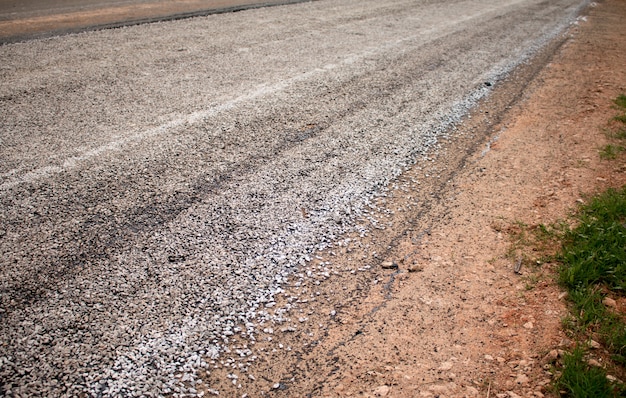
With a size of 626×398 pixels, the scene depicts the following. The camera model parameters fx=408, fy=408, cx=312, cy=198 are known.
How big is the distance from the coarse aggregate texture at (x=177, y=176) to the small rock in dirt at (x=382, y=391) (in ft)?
2.65

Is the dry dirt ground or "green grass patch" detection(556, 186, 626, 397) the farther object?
the dry dirt ground

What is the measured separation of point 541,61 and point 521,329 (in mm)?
7468

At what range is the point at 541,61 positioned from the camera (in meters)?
8.27

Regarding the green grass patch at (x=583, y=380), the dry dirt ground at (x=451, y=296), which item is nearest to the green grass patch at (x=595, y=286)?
the green grass patch at (x=583, y=380)

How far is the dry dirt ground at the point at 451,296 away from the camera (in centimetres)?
233

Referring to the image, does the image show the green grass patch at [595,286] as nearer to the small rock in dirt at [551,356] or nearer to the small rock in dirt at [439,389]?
the small rock in dirt at [551,356]

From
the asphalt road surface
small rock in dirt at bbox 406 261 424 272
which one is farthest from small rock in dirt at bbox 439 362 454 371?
the asphalt road surface

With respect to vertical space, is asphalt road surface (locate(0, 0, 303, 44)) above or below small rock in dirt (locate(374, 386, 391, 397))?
above

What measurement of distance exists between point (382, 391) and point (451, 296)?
0.95 meters

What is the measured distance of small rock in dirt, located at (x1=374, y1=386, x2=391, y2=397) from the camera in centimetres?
224

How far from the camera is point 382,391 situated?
7.41ft

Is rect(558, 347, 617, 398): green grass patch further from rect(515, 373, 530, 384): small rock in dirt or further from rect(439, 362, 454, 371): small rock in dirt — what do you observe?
rect(439, 362, 454, 371): small rock in dirt

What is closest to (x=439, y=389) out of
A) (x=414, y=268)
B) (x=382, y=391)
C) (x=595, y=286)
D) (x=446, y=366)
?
(x=446, y=366)

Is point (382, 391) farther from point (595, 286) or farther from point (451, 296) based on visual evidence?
point (595, 286)
